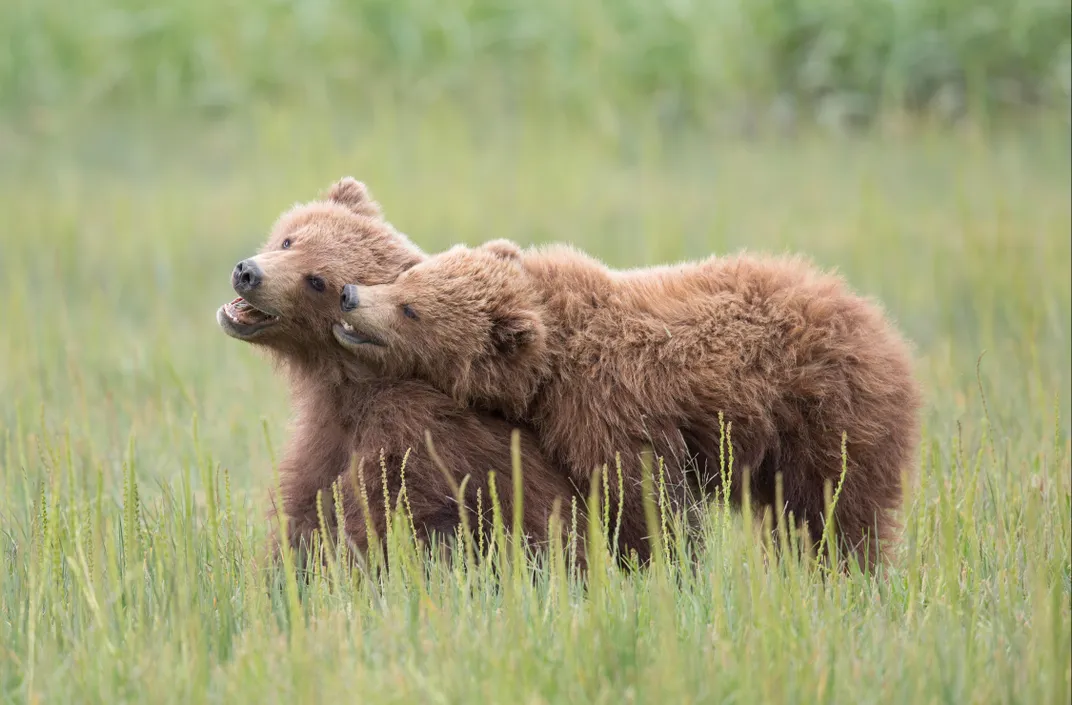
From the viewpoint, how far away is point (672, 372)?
4.16 meters

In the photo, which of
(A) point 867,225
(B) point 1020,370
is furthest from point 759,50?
(B) point 1020,370

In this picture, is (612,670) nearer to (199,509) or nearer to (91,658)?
(91,658)

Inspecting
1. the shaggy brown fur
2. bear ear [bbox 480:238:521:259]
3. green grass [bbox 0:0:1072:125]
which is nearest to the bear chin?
the shaggy brown fur

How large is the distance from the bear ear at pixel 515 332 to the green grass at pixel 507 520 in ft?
2.39

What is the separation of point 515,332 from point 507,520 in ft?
1.94

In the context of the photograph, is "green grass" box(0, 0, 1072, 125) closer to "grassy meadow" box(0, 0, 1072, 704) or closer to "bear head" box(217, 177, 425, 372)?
"grassy meadow" box(0, 0, 1072, 704)

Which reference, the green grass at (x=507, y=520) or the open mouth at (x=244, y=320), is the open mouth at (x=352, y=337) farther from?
the green grass at (x=507, y=520)

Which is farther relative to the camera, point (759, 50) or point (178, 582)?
point (759, 50)

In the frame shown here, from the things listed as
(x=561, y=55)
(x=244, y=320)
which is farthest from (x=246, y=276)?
(x=561, y=55)


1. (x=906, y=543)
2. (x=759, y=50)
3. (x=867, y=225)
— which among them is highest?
(x=759, y=50)

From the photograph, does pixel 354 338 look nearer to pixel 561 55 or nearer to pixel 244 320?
pixel 244 320

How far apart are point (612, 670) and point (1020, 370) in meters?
3.91

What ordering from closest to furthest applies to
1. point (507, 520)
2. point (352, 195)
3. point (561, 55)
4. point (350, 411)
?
1. point (507, 520)
2. point (350, 411)
3. point (352, 195)
4. point (561, 55)

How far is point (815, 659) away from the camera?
10.2 feet
